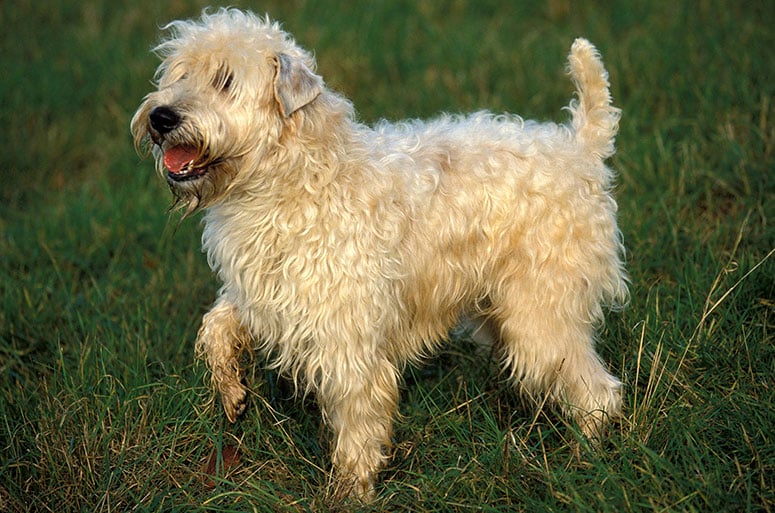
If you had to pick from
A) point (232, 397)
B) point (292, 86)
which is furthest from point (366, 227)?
point (232, 397)

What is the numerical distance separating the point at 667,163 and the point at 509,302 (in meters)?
2.36

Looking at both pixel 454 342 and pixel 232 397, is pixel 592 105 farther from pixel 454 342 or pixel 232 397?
Result: pixel 232 397

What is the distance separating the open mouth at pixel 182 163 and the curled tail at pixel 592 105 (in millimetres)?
1825

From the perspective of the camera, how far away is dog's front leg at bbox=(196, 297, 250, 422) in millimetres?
3934

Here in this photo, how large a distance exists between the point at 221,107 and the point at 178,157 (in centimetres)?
Result: 27

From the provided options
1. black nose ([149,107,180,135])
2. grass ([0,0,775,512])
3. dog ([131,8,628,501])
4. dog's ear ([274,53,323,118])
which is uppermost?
dog's ear ([274,53,323,118])

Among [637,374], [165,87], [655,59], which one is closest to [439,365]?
[637,374]

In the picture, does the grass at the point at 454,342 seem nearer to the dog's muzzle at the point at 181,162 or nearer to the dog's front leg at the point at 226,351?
the dog's front leg at the point at 226,351

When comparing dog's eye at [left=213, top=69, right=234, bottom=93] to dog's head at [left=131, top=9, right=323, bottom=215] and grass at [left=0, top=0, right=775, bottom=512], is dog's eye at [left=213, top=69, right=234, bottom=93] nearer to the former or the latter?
dog's head at [left=131, top=9, right=323, bottom=215]

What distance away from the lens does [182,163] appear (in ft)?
11.6

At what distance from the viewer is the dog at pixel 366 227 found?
→ 11.7ft

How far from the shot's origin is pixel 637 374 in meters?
3.88

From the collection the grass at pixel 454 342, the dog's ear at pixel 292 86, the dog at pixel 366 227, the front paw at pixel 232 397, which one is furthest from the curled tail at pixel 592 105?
the front paw at pixel 232 397

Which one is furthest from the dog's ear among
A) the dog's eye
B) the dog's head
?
the dog's eye
